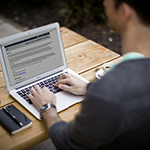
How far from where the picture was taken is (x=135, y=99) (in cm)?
72

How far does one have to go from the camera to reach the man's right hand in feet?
4.29

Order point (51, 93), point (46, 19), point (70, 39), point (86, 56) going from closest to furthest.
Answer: point (51, 93) → point (86, 56) → point (70, 39) → point (46, 19)

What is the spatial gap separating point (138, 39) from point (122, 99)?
0.29 metres

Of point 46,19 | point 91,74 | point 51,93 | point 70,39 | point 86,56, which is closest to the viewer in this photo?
point 51,93

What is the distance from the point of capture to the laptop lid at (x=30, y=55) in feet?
4.34

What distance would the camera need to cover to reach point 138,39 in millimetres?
865

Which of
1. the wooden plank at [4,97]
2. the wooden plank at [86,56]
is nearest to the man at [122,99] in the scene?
the wooden plank at [4,97]

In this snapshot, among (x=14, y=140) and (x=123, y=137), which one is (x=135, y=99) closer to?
(x=123, y=137)

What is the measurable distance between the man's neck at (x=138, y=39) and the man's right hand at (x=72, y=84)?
478 mm

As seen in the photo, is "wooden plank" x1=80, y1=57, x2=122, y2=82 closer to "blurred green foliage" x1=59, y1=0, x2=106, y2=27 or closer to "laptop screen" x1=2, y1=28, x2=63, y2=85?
"laptop screen" x1=2, y1=28, x2=63, y2=85

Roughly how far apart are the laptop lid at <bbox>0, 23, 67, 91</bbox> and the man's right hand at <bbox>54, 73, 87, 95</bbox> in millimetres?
152

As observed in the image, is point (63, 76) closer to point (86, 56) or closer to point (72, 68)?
point (72, 68)

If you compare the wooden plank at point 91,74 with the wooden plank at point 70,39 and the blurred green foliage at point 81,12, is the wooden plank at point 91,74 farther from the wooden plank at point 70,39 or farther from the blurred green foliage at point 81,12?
the blurred green foliage at point 81,12

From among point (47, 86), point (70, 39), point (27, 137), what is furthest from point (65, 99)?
point (70, 39)
